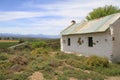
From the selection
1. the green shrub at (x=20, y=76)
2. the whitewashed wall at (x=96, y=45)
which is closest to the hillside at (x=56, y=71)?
the green shrub at (x=20, y=76)

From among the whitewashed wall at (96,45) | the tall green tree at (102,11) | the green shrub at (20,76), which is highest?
the tall green tree at (102,11)

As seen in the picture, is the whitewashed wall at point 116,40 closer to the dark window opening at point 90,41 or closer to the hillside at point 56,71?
the hillside at point 56,71

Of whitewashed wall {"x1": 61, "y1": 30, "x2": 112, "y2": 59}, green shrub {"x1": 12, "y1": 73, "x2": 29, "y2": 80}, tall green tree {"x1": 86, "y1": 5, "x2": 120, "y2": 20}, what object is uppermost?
tall green tree {"x1": 86, "y1": 5, "x2": 120, "y2": 20}

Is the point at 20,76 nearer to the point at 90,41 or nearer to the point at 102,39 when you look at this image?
the point at 102,39

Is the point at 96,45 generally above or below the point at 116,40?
below

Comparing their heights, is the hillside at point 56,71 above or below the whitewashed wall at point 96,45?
below

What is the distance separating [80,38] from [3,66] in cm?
1082

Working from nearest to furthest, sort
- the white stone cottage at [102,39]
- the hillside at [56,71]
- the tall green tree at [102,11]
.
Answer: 1. the hillside at [56,71]
2. the white stone cottage at [102,39]
3. the tall green tree at [102,11]

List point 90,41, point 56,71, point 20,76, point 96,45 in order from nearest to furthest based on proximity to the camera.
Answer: point 20,76
point 56,71
point 96,45
point 90,41

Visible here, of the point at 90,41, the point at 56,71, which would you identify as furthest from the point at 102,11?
the point at 56,71

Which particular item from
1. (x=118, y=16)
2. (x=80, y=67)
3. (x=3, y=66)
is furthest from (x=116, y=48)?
(x=3, y=66)

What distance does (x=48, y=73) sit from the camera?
15047 mm

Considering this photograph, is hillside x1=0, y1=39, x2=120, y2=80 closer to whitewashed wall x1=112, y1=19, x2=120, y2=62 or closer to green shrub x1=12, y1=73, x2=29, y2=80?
green shrub x1=12, y1=73, x2=29, y2=80

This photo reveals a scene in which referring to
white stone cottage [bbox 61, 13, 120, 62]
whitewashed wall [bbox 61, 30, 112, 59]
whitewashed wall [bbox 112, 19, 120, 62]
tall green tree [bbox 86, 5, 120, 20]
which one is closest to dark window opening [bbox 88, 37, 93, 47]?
white stone cottage [bbox 61, 13, 120, 62]
